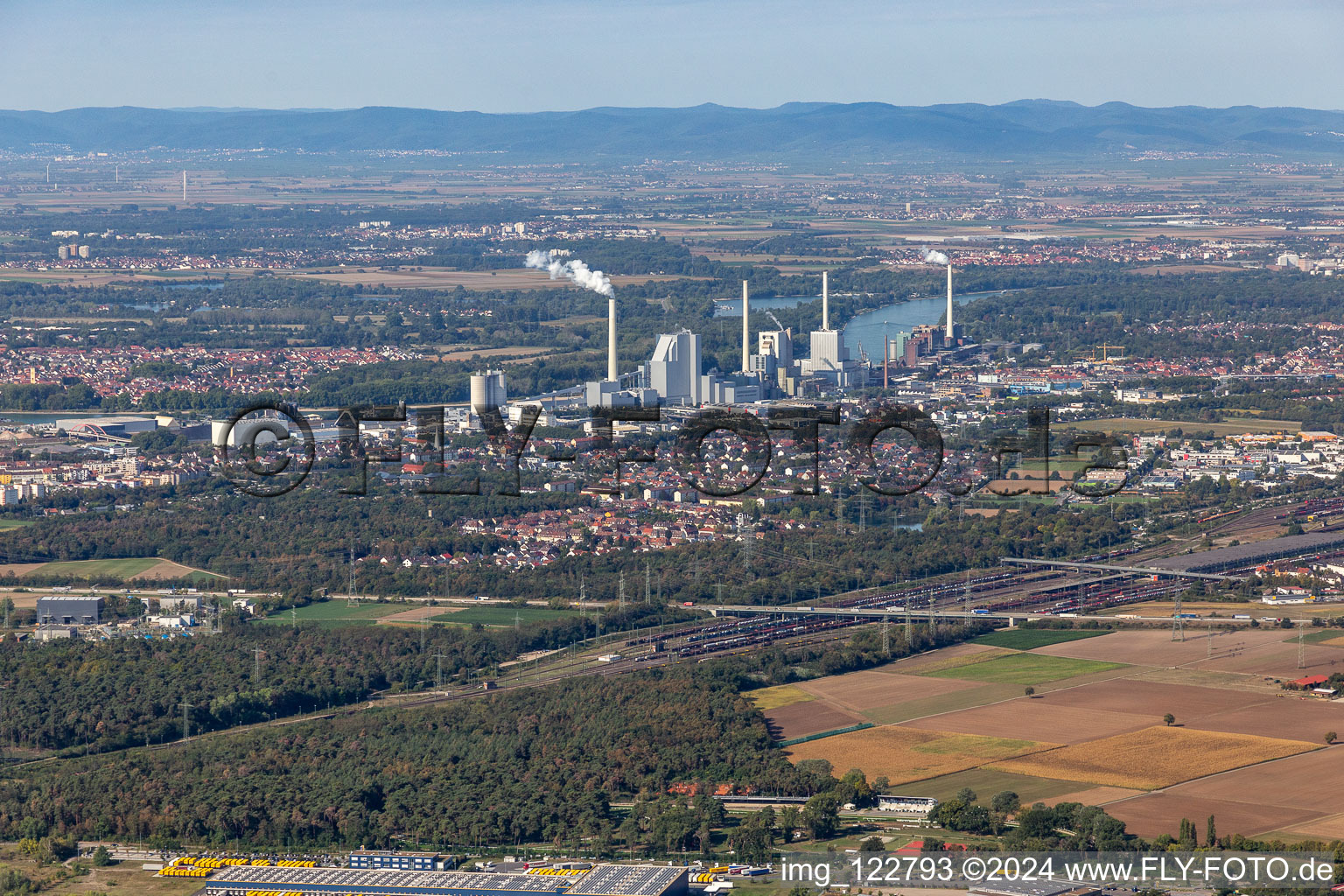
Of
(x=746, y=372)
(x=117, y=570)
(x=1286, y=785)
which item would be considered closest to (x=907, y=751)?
(x=1286, y=785)

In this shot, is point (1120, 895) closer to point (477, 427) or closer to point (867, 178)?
point (477, 427)

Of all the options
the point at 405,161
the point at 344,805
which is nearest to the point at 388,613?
the point at 344,805

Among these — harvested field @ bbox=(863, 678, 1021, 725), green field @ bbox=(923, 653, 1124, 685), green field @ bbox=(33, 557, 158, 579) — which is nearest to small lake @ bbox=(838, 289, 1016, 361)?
green field @ bbox=(33, 557, 158, 579)

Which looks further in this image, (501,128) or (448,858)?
(501,128)

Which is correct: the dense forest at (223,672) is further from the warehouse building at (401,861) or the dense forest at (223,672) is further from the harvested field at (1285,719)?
the harvested field at (1285,719)

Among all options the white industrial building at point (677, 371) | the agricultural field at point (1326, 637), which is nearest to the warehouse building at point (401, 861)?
the agricultural field at point (1326, 637)

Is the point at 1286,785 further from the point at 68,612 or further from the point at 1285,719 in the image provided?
the point at 68,612

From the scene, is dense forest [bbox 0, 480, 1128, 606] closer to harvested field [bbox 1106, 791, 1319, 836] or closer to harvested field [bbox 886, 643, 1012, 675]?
harvested field [bbox 886, 643, 1012, 675]
